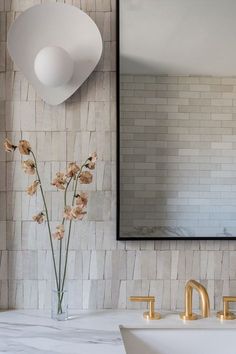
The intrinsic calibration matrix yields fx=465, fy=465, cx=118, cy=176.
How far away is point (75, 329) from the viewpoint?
148 centimetres

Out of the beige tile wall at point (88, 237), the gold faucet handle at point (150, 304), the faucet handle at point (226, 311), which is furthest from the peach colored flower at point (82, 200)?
the faucet handle at point (226, 311)

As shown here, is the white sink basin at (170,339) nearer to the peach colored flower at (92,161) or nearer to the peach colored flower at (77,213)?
the peach colored flower at (77,213)

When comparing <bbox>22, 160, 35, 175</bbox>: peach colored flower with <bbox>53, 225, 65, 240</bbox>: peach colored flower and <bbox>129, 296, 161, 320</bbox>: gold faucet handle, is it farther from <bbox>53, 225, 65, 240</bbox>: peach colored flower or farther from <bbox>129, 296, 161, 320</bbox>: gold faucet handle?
<bbox>129, 296, 161, 320</bbox>: gold faucet handle

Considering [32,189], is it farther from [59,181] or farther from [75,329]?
[75,329]

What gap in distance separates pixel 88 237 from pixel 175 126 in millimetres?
505

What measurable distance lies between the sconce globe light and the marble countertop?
80 cm

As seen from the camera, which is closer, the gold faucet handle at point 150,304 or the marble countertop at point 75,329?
the marble countertop at point 75,329

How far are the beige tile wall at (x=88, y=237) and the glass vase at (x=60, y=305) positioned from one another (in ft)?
0.33

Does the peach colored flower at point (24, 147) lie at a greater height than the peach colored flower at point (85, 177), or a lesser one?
greater

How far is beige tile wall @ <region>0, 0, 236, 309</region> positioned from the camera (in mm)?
1673

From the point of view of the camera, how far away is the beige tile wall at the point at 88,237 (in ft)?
5.49

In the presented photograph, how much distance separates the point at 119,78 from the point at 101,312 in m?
0.83

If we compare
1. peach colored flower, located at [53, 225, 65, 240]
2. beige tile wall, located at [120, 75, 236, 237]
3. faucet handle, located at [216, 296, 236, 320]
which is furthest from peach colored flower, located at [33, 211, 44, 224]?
faucet handle, located at [216, 296, 236, 320]

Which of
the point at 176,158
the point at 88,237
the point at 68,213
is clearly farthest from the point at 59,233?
the point at 176,158
